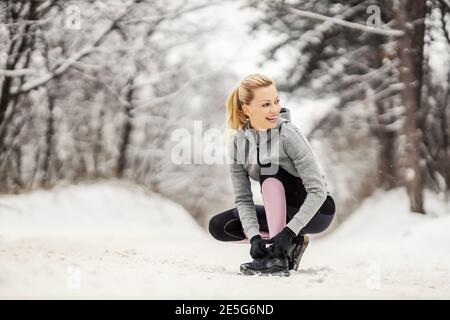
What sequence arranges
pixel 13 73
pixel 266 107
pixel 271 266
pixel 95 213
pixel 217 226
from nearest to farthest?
pixel 271 266
pixel 266 107
pixel 217 226
pixel 95 213
pixel 13 73

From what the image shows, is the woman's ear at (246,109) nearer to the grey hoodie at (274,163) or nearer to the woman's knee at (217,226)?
the grey hoodie at (274,163)

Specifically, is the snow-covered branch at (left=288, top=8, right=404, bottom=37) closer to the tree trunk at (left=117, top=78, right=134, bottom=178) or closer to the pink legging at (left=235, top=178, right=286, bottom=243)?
the tree trunk at (left=117, top=78, right=134, bottom=178)

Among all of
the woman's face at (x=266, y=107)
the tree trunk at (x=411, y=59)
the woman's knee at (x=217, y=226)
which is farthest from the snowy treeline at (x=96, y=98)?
the woman's face at (x=266, y=107)

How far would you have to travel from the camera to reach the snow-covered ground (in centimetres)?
197

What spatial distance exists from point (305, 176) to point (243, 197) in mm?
249

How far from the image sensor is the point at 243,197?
6.82ft

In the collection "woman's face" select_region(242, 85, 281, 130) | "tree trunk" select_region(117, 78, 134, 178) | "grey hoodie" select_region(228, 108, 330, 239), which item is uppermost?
"woman's face" select_region(242, 85, 281, 130)

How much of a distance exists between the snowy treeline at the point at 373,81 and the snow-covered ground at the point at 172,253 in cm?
19

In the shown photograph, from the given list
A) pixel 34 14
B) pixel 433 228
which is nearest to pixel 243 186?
pixel 433 228

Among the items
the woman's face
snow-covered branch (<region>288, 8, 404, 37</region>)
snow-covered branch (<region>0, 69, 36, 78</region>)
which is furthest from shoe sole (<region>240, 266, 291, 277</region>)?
snow-covered branch (<region>0, 69, 36, 78</region>)

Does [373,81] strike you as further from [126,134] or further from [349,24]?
[126,134]

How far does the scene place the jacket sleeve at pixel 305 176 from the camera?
192 cm

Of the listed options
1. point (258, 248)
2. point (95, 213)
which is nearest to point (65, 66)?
point (95, 213)
